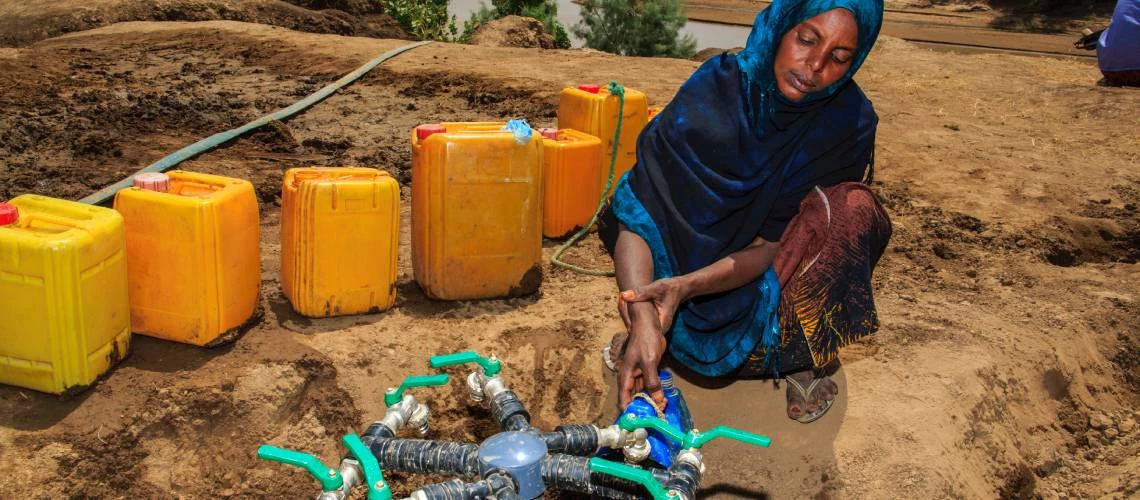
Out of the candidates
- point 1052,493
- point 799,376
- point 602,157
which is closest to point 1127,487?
point 1052,493

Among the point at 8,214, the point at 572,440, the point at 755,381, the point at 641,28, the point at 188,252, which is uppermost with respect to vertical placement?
the point at 641,28

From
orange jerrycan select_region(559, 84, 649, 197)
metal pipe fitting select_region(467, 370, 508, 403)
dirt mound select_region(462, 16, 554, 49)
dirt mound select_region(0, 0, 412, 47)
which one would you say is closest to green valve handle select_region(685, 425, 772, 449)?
metal pipe fitting select_region(467, 370, 508, 403)

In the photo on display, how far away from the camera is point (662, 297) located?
226 cm

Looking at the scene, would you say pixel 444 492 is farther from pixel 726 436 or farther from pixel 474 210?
pixel 474 210

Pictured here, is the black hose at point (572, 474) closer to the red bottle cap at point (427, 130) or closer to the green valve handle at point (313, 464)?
the green valve handle at point (313, 464)

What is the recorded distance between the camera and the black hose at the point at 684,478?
5.94ft

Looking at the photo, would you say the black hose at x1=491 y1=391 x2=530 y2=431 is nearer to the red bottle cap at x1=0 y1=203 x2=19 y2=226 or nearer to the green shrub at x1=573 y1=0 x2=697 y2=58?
the red bottle cap at x1=0 y1=203 x2=19 y2=226

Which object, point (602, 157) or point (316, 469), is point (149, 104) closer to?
point (602, 157)

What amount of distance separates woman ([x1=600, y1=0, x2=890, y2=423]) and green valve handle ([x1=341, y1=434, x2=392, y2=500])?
95 cm

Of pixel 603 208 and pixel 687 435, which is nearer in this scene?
pixel 687 435

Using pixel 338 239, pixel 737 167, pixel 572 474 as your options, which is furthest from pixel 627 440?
pixel 338 239

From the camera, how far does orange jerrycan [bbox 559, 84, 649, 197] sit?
12.8ft

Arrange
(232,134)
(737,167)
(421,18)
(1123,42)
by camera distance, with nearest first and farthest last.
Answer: (737,167) < (232,134) < (1123,42) < (421,18)

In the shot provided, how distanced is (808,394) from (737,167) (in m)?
0.74
